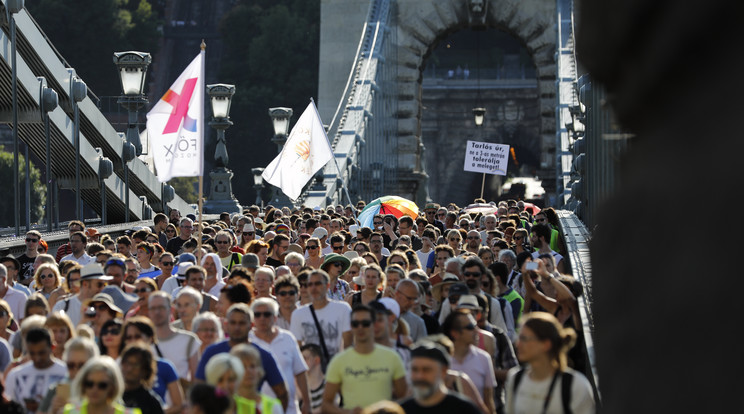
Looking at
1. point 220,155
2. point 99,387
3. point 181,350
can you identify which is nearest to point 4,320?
point 181,350

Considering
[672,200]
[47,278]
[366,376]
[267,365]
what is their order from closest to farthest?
[672,200] → [366,376] → [267,365] → [47,278]

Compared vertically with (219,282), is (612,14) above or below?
above

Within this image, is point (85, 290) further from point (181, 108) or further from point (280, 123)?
point (280, 123)

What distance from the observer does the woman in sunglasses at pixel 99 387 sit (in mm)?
4707

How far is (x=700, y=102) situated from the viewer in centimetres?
113

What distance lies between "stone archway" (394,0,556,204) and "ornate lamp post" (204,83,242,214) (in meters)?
15.0

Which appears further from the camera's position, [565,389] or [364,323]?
[364,323]

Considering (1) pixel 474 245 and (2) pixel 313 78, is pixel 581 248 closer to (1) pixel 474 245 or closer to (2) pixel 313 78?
(1) pixel 474 245

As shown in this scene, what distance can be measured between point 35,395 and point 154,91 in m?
83.5

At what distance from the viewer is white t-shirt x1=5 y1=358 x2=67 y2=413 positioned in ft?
18.9

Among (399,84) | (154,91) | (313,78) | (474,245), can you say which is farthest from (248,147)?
(474,245)

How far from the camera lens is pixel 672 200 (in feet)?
3.80

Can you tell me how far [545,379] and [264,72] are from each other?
6924 centimetres

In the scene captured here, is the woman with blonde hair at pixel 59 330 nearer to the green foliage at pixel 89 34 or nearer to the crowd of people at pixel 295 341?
the crowd of people at pixel 295 341
